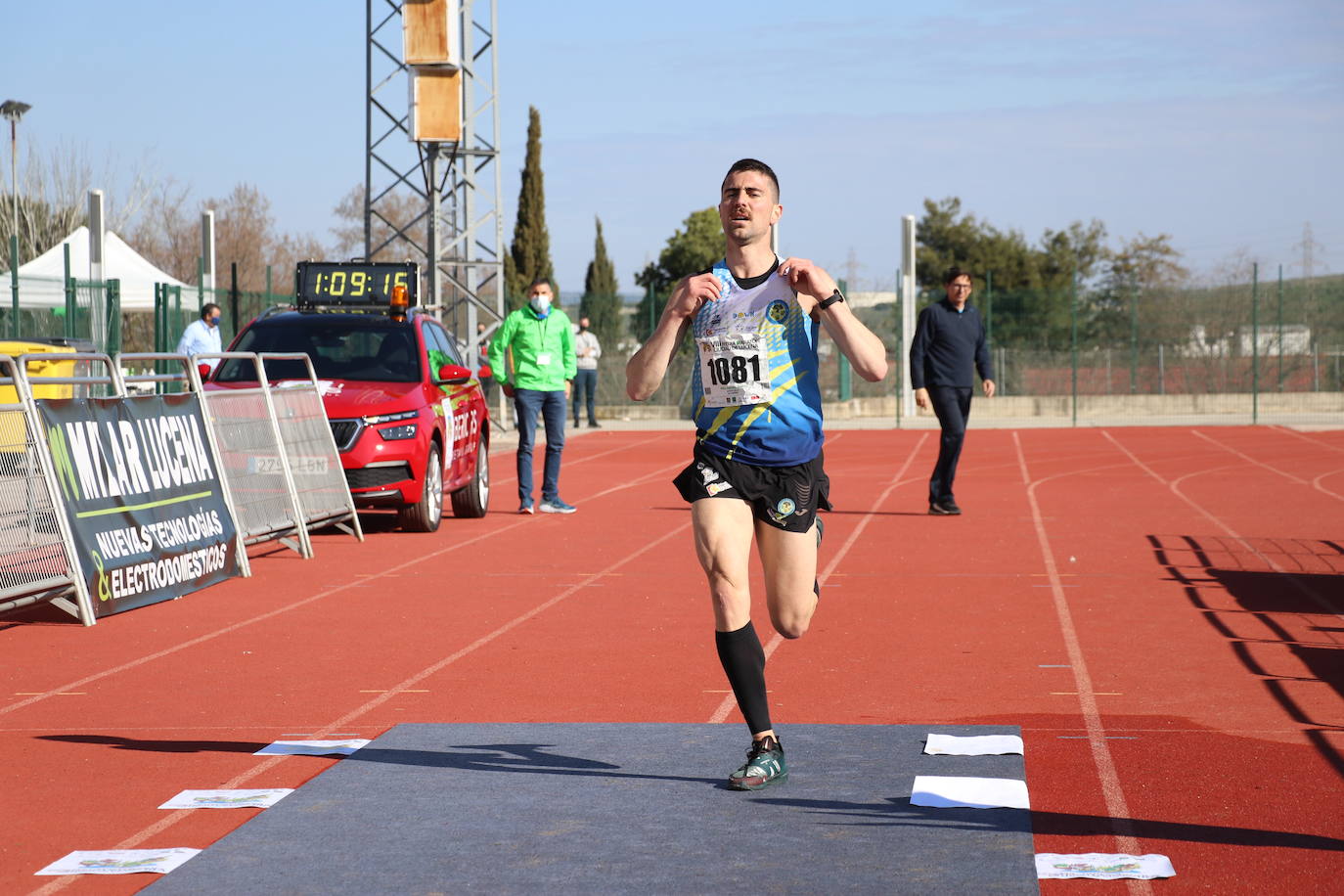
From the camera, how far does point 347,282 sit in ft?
76.4

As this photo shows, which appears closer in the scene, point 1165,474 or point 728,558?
point 728,558

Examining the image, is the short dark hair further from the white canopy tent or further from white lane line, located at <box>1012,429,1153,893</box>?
the white canopy tent

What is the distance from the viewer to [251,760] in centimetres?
640

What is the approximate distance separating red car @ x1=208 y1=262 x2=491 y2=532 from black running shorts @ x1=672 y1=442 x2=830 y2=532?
836 centimetres

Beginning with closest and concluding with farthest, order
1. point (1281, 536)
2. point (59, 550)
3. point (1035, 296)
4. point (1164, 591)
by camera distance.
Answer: point (59, 550), point (1164, 591), point (1281, 536), point (1035, 296)

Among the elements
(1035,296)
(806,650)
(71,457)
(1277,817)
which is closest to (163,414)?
(71,457)

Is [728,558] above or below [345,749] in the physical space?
above

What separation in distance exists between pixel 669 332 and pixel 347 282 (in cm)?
1814

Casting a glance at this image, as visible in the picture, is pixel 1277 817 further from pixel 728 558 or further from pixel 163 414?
pixel 163 414

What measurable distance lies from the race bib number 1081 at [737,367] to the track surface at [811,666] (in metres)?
1.66

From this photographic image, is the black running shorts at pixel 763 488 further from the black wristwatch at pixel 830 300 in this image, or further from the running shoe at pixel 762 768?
the running shoe at pixel 762 768

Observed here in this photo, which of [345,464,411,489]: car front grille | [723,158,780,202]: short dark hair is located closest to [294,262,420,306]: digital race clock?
[345,464,411,489]: car front grille

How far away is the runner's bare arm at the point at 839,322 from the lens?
5.75 meters

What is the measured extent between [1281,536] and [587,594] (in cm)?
610
